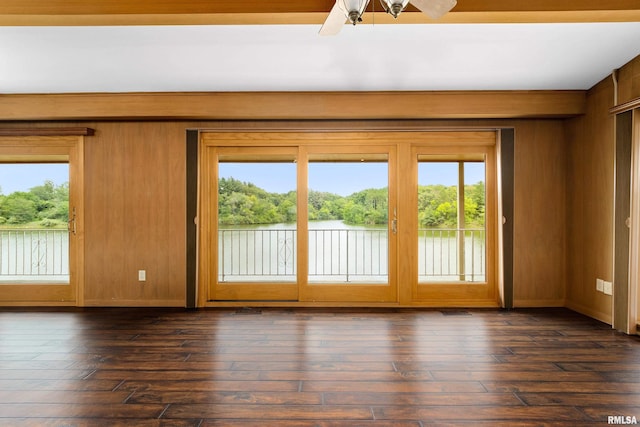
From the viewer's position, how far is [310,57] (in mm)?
3283

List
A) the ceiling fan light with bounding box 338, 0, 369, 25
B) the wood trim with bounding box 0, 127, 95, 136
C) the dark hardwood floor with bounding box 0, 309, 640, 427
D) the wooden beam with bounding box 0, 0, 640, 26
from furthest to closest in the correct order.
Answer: the wood trim with bounding box 0, 127, 95, 136 < the wooden beam with bounding box 0, 0, 640, 26 < the dark hardwood floor with bounding box 0, 309, 640, 427 < the ceiling fan light with bounding box 338, 0, 369, 25

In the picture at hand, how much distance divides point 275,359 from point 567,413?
1.89 meters

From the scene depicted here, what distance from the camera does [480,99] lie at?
167 inches

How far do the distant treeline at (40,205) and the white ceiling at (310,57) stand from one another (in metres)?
1.16

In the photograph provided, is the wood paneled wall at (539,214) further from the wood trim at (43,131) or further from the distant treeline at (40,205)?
the distant treeline at (40,205)

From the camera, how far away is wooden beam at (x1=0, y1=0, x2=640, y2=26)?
2.28 metres

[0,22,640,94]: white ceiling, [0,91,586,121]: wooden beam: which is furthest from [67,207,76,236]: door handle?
[0,22,640,94]: white ceiling

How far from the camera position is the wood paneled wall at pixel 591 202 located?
12.5 ft

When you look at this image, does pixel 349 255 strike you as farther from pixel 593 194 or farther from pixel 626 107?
pixel 626 107

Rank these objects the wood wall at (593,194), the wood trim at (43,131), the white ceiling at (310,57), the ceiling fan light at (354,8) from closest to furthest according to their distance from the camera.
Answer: the ceiling fan light at (354,8)
the white ceiling at (310,57)
the wood wall at (593,194)
the wood trim at (43,131)

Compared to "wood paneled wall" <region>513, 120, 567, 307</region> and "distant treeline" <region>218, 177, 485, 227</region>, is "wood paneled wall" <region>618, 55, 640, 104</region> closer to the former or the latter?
"wood paneled wall" <region>513, 120, 567, 307</region>

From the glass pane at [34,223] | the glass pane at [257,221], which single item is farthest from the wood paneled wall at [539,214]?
the glass pane at [34,223]

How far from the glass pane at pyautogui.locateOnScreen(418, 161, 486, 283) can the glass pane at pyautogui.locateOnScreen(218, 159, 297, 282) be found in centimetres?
160

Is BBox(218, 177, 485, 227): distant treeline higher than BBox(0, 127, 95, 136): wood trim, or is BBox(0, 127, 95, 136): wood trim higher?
BBox(0, 127, 95, 136): wood trim
